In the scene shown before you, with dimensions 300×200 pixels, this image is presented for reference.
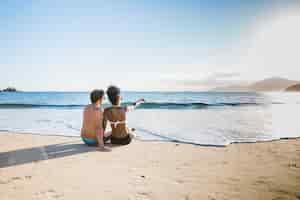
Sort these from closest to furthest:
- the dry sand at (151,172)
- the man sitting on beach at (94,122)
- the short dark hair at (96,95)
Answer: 1. the dry sand at (151,172)
2. the man sitting on beach at (94,122)
3. the short dark hair at (96,95)

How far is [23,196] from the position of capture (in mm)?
2502

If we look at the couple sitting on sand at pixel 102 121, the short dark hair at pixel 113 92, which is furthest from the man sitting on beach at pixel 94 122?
the short dark hair at pixel 113 92

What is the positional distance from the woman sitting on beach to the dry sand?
1.24 feet

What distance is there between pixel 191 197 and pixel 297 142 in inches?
179

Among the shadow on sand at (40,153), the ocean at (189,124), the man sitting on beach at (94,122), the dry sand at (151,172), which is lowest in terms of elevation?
the ocean at (189,124)

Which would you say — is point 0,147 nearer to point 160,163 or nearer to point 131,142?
point 131,142

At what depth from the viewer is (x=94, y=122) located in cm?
493

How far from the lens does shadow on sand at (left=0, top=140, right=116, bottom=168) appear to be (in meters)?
3.98

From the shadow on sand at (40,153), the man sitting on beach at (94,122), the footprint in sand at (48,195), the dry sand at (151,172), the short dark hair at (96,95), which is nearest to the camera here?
the footprint in sand at (48,195)

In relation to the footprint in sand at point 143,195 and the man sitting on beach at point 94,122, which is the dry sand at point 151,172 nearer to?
the footprint in sand at point 143,195

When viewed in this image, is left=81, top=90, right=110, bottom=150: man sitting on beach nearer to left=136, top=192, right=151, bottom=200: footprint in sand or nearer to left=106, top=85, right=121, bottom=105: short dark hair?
left=106, top=85, right=121, bottom=105: short dark hair

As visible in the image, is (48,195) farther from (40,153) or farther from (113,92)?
(113,92)

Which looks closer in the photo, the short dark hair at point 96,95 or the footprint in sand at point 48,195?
the footprint in sand at point 48,195

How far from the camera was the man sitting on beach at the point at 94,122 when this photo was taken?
16.0ft
